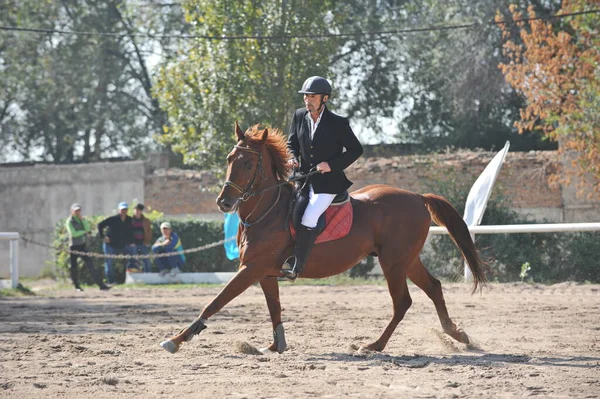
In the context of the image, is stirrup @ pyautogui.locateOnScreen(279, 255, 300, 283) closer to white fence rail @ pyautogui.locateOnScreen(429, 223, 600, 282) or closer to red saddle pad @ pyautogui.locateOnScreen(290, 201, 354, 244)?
red saddle pad @ pyautogui.locateOnScreen(290, 201, 354, 244)

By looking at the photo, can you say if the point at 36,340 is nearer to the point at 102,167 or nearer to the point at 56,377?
the point at 56,377

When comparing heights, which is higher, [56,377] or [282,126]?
[282,126]

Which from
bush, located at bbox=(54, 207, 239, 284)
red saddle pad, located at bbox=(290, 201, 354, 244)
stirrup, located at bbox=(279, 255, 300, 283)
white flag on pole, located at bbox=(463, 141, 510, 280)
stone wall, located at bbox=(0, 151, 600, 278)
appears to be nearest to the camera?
stirrup, located at bbox=(279, 255, 300, 283)

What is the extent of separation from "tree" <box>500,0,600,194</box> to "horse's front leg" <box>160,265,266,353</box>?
14126 millimetres

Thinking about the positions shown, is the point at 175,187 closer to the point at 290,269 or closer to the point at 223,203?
the point at 290,269

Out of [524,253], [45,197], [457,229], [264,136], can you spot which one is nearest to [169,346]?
[264,136]

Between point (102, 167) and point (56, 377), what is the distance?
80.9 feet

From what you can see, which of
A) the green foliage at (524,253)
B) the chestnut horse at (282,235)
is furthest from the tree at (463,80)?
the chestnut horse at (282,235)

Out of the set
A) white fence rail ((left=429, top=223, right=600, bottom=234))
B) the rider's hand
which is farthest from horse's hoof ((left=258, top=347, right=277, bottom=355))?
white fence rail ((left=429, top=223, right=600, bottom=234))

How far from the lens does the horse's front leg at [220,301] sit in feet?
28.4

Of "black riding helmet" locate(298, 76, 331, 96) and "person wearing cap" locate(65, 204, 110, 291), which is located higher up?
"black riding helmet" locate(298, 76, 331, 96)

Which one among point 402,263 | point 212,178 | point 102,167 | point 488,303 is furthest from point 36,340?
point 102,167

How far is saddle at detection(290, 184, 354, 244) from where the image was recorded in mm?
9367

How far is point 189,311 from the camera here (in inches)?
594
